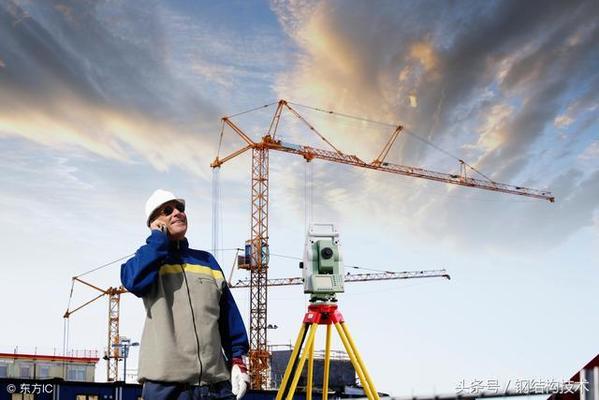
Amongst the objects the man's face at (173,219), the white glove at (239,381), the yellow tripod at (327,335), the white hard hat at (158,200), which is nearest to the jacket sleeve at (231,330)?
the white glove at (239,381)

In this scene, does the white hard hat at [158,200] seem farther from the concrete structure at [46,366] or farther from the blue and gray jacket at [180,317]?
the concrete structure at [46,366]

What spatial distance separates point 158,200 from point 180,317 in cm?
81

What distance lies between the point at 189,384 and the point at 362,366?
7687 mm

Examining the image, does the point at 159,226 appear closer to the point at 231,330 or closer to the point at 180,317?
the point at 180,317

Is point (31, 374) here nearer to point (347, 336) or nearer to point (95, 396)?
point (95, 396)

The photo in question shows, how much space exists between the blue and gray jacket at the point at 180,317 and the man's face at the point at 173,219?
82 mm

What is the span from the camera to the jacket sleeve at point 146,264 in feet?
16.1

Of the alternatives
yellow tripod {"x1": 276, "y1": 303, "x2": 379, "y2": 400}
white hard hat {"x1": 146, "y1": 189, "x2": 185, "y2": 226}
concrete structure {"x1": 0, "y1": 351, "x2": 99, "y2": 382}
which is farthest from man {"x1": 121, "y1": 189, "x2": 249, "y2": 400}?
concrete structure {"x1": 0, "y1": 351, "x2": 99, "y2": 382}

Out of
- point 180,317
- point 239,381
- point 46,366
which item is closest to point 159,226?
point 180,317

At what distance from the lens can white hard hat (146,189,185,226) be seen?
5215mm

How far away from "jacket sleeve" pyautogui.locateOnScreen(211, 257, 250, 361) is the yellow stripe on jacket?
0.14m

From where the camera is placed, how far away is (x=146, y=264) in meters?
4.91

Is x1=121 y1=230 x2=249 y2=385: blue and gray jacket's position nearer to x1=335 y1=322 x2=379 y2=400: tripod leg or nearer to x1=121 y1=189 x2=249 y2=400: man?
x1=121 y1=189 x2=249 y2=400: man

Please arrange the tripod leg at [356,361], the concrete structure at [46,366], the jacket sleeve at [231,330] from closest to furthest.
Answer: the jacket sleeve at [231,330] → the tripod leg at [356,361] → the concrete structure at [46,366]
